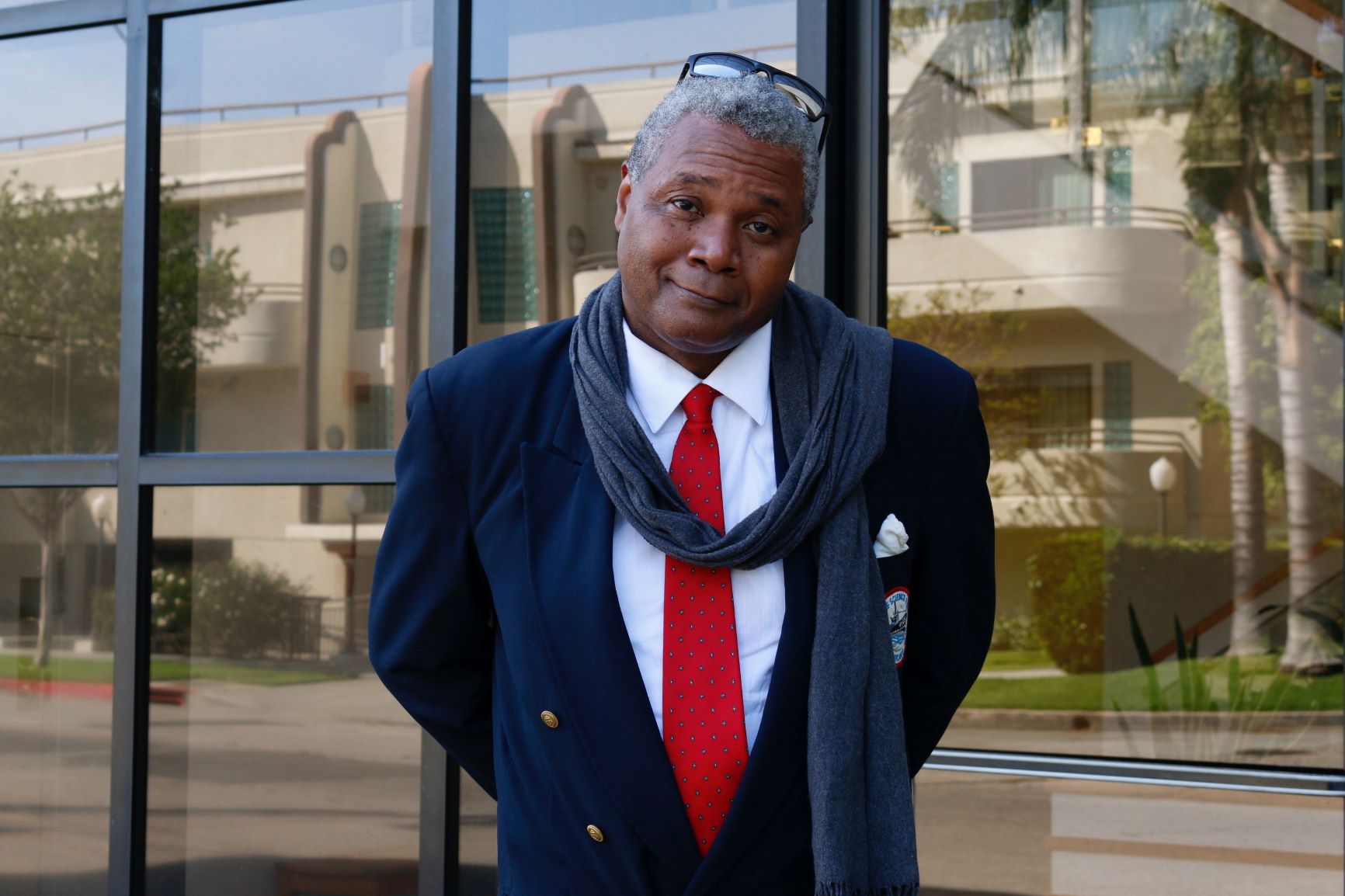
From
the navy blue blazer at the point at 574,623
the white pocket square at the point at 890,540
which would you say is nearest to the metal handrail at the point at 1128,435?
the navy blue blazer at the point at 574,623

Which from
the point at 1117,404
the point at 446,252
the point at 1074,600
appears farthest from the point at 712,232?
the point at 1117,404

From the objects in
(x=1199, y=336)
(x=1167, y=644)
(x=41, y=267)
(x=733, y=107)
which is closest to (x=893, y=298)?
(x=1199, y=336)

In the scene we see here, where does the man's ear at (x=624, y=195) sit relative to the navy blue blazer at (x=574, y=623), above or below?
above

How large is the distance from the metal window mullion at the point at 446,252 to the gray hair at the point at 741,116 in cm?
137

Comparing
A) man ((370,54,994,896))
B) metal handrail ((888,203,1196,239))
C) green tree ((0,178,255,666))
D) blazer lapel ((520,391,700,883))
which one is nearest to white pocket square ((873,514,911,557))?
man ((370,54,994,896))

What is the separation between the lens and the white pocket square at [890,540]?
179cm

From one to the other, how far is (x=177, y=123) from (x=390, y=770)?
1634 millimetres

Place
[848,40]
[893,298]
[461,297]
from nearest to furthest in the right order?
[848,40]
[461,297]
[893,298]

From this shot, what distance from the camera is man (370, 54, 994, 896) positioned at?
167cm

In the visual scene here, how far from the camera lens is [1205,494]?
11.0m

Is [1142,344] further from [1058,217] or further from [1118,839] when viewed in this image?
[1118,839]

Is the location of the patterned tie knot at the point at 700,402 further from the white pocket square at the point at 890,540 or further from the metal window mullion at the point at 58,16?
the metal window mullion at the point at 58,16

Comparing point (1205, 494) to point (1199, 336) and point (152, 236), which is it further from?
point (152, 236)

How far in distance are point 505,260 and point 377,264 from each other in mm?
327
